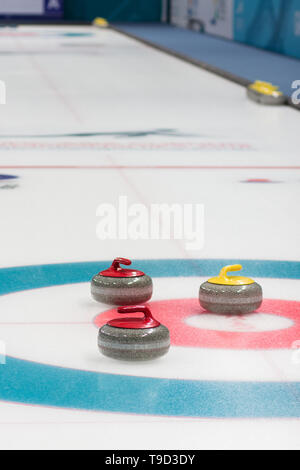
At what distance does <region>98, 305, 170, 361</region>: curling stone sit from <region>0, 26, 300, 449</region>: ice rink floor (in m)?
0.04

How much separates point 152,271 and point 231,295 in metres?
0.73

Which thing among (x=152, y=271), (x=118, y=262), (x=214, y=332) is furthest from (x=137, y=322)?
(x=152, y=271)

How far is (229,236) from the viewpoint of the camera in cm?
452

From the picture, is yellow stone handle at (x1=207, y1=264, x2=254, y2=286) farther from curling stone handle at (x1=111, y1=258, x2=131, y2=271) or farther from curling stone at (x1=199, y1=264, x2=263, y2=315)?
curling stone handle at (x1=111, y1=258, x2=131, y2=271)

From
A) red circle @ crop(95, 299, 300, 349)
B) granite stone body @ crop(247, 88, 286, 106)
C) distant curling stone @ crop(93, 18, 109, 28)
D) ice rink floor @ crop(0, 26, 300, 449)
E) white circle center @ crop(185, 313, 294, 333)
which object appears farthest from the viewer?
distant curling stone @ crop(93, 18, 109, 28)

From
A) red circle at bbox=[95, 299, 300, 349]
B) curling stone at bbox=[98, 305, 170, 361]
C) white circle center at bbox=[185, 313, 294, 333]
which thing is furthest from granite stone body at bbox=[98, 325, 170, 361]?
white circle center at bbox=[185, 313, 294, 333]

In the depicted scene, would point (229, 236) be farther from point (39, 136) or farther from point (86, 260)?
point (39, 136)

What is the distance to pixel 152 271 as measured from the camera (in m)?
3.90

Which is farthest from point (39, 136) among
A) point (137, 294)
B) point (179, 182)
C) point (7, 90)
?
point (137, 294)

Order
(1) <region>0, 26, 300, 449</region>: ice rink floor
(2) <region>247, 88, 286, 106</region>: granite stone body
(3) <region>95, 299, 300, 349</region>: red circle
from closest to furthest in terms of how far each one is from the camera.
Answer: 1. (1) <region>0, 26, 300, 449</region>: ice rink floor
2. (3) <region>95, 299, 300, 349</region>: red circle
3. (2) <region>247, 88, 286, 106</region>: granite stone body

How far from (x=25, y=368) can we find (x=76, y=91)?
792 cm

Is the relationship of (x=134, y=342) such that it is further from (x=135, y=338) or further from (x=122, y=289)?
(x=122, y=289)

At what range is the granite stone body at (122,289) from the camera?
3275 millimetres

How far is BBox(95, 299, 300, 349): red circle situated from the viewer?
304 centimetres
